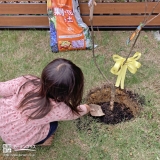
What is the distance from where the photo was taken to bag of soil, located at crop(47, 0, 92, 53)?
2.93 m

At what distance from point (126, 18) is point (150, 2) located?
0.32 meters

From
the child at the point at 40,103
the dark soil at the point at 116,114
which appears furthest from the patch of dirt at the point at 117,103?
the child at the point at 40,103

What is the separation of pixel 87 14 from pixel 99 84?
96 cm

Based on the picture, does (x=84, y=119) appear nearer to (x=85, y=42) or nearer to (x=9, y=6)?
(x=85, y=42)

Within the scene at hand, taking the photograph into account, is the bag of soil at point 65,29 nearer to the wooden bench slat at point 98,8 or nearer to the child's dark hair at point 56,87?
the wooden bench slat at point 98,8

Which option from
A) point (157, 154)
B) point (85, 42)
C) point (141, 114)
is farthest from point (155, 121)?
point (85, 42)

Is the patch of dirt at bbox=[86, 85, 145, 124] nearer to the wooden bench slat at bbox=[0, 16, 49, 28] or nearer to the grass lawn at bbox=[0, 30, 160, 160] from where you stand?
the grass lawn at bbox=[0, 30, 160, 160]

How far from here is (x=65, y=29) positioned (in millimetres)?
2934

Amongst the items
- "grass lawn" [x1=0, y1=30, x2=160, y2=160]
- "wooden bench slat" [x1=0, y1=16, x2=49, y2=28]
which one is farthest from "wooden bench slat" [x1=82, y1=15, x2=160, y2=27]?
"wooden bench slat" [x1=0, y1=16, x2=49, y2=28]

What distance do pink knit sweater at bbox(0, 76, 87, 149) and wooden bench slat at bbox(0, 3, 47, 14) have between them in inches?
55.5

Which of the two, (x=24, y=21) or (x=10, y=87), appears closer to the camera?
(x=10, y=87)

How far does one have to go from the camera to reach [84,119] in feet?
7.77

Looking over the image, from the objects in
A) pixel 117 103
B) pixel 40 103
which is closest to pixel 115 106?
pixel 117 103

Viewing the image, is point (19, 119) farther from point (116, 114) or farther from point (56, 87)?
point (116, 114)
